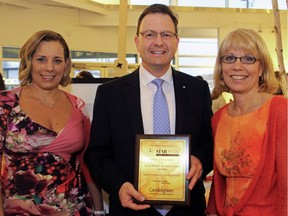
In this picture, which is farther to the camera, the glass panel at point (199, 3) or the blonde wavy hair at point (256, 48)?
the glass panel at point (199, 3)

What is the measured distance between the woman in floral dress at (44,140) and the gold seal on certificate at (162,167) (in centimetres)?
54

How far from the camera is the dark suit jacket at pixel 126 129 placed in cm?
202

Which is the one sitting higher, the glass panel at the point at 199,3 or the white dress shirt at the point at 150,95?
the glass panel at the point at 199,3

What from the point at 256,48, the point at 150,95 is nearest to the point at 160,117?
the point at 150,95

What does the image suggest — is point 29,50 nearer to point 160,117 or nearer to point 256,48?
point 160,117

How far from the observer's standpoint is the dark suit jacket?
2023mm

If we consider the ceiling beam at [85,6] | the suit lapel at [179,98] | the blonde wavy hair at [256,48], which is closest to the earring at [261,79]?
the blonde wavy hair at [256,48]

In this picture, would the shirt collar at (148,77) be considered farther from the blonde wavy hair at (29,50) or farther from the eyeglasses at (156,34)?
the blonde wavy hair at (29,50)

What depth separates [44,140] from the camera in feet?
6.86

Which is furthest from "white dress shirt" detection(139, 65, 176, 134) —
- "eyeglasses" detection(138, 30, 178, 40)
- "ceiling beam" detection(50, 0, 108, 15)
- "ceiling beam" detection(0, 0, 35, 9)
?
"ceiling beam" detection(50, 0, 108, 15)

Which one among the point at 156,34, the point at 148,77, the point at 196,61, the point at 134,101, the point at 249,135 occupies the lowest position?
the point at 249,135

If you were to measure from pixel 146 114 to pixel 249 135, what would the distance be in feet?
1.82

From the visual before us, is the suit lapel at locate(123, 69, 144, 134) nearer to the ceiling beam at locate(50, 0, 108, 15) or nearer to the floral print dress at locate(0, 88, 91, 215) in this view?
the floral print dress at locate(0, 88, 91, 215)

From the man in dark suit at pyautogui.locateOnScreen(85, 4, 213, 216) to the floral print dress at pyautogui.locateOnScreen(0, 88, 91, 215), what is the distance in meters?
0.17
